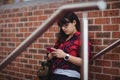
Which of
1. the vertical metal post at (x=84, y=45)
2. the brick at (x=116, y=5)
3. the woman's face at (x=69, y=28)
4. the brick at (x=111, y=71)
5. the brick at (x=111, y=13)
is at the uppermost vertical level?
the brick at (x=116, y=5)

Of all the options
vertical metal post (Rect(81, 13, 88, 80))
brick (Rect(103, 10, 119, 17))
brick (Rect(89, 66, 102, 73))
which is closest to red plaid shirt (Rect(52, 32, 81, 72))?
brick (Rect(89, 66, 102, 73))

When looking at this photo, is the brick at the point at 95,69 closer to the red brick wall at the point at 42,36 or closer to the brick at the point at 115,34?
the red brick wall at the point at 42,36

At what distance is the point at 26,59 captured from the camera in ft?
10.5

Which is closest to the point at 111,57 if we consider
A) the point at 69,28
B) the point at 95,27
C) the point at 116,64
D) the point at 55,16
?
the point at 116,64

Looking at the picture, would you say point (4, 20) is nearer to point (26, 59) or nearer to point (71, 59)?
point (26, 59)

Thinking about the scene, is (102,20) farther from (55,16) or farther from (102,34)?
(55,16)

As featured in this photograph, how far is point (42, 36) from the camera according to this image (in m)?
2.93

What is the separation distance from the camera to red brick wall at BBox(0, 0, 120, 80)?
7.07 ft

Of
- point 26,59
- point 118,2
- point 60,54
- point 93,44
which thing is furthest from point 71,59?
point 26,59

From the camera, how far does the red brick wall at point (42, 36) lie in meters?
2.16

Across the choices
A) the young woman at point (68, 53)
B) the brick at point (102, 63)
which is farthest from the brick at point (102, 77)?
the young woman at point (68, 53)

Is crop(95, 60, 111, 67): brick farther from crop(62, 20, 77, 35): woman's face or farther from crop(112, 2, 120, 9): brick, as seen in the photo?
crop(112, 2, 120, 9): brick

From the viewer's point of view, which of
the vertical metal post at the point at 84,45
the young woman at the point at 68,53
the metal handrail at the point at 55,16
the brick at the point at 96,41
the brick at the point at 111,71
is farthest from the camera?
the brick at the point at 96,41

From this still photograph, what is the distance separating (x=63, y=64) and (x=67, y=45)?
0.19 metres
